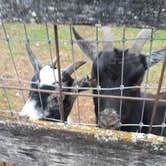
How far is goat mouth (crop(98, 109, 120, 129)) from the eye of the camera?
10.4ft

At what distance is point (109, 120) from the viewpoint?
319 centimetres

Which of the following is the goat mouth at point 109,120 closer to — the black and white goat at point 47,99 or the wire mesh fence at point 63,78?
the wire mesh fence at point 63,78

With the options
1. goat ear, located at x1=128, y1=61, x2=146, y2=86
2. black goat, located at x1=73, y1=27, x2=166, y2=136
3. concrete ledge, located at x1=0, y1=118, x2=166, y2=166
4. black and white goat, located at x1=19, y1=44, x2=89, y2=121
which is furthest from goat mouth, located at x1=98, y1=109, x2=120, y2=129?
concrete ledge, located at x1=0, y1=118, x2=166, y2=166

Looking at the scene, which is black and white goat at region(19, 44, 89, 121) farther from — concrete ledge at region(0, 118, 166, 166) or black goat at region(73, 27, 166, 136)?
concrete ledge at region(0, 118, 166, 166)

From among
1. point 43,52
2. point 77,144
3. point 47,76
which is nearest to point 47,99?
point 47,76

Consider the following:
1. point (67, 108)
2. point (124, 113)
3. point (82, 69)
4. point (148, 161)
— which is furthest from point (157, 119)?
point (82, 69)

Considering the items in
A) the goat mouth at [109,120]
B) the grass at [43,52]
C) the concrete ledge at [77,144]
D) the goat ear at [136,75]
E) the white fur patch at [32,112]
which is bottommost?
the grass at [43,52]

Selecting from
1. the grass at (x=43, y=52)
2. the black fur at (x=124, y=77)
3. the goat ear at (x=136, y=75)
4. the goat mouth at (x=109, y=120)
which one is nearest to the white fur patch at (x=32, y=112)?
the black fur at (x=124, y=77)

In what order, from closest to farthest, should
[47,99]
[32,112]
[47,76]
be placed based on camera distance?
[32,112]
[47,99]
[47,76]

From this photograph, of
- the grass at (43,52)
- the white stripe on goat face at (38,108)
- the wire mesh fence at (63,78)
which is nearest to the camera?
the wire mesh fence at (63,78)

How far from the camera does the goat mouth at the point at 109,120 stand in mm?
3166

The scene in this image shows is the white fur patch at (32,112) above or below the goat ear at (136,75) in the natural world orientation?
below

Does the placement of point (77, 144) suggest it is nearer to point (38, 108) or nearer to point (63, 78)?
point (38, 108)

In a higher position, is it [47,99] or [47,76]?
[47,76]
